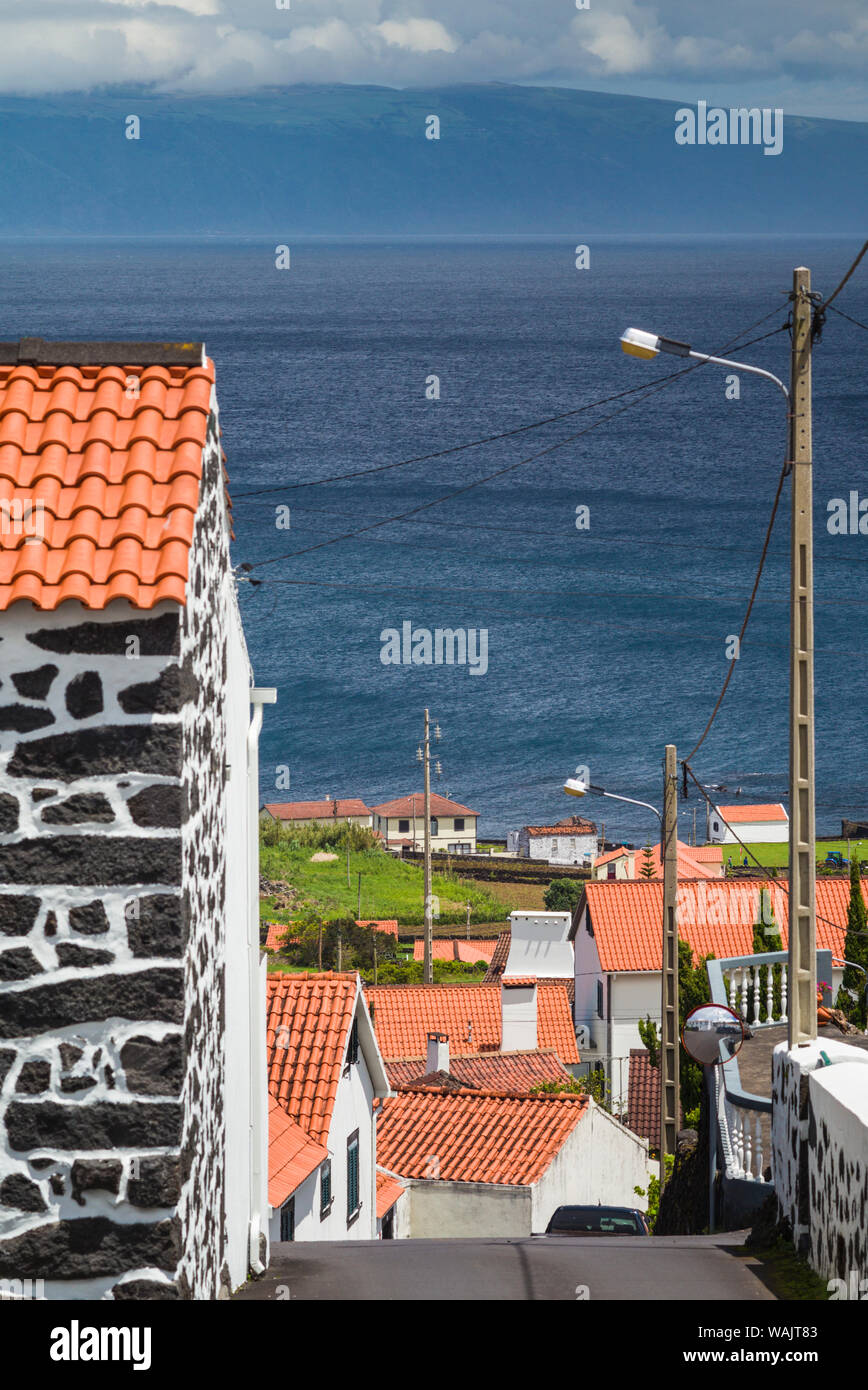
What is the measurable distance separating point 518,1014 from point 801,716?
29911 mm

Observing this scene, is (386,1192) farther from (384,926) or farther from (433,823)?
(433,823)

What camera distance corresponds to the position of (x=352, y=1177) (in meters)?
22.3

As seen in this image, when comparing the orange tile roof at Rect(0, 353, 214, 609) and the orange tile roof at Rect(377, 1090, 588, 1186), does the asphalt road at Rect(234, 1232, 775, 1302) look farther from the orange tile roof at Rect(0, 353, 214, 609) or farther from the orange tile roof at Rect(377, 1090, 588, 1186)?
the orange tile roof at Rect(377, 1090, 588, 1186)

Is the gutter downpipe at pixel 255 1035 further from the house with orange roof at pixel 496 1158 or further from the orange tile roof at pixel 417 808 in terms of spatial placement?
the orange tile roof at pixel 417 808

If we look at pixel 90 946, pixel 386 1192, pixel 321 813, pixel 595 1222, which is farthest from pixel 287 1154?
pixel 321 813

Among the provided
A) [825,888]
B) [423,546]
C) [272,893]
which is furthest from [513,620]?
[825,888]

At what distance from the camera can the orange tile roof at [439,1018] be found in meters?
41.2

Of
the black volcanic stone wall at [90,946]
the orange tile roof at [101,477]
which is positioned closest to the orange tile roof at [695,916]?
the orange tile roof at [101,477]

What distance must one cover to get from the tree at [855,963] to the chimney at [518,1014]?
981 cm

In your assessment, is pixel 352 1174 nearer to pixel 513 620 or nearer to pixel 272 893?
pixel 272 893

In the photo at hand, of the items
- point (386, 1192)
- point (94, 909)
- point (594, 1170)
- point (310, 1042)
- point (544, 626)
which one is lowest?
point (594, 1170)

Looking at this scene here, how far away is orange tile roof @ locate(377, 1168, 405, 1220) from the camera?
24.5m
